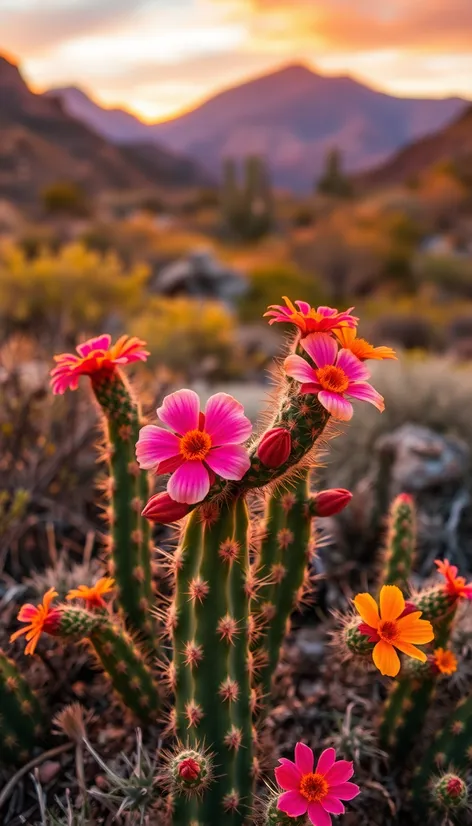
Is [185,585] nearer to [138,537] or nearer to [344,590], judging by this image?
[138,537]

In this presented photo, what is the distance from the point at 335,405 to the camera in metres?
1.45

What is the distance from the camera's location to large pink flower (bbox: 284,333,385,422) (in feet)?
4.82

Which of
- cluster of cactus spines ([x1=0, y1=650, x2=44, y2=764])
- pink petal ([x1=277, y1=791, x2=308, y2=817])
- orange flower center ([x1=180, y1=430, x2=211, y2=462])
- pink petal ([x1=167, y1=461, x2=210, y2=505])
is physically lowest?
cluster of cactus spines ([x1=0, y1=650, x2=44, y2=764])

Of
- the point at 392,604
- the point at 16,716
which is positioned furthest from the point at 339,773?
the point at 16,716

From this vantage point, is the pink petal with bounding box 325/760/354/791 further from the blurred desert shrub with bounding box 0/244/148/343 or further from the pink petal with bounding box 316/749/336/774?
→ the blurred desert shrub with bounding box 0/244/148/343

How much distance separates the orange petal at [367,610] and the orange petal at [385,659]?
5cm

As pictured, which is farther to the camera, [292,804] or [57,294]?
[57,294]

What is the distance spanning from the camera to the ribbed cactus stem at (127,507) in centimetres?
217

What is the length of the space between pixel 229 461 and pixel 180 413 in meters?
0.16

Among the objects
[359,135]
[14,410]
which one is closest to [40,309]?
[14,410]

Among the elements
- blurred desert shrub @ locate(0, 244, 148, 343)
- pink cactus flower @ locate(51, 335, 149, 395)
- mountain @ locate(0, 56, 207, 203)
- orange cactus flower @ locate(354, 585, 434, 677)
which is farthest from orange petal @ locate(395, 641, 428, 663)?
mountain @ locate(0, 56, 207, 203)

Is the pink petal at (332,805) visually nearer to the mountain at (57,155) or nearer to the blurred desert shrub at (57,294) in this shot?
the blurred desert shrub at (57,294)

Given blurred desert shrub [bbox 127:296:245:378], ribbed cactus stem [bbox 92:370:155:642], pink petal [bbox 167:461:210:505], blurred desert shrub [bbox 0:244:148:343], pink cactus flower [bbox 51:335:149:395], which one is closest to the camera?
pink petal [bbox 167:461:210:505]

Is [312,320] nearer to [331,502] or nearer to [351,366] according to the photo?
[351,366]
